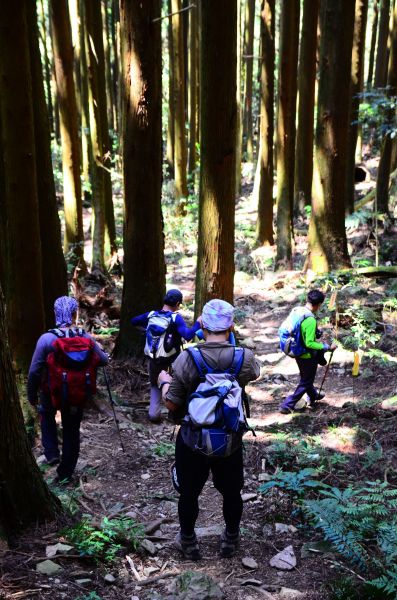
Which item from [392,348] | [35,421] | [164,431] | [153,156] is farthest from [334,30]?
[35,421]

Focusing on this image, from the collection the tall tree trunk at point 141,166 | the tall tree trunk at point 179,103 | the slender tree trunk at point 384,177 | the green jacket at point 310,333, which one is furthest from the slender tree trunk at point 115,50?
the green jacket at point 310,333

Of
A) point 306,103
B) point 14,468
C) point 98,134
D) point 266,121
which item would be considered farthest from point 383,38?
point 14,468

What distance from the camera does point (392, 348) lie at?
8570mm

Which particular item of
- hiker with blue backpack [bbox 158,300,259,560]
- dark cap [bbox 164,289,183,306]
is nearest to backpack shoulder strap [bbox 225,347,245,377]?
hiker with blue backpack [bbox 158,300,259,560]

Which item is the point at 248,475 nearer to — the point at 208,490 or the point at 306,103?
the point at 208,490

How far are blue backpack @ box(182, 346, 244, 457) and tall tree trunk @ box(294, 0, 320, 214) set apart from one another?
13318 mm

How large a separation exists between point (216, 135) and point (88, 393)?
A: 3.56 m

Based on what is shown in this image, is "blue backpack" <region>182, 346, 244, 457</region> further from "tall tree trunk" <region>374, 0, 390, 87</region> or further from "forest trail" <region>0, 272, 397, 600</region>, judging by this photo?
"tall tree trunk" <region>374, 0, 390, 87</region>

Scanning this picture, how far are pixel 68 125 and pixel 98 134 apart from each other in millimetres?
1190

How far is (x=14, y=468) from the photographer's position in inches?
132

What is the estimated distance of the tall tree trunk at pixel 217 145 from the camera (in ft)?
21.5

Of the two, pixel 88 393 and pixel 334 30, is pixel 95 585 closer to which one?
pixel 88 393

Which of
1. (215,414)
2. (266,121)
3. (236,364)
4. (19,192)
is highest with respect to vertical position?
(266,121)

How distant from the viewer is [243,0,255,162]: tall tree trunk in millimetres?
25453
